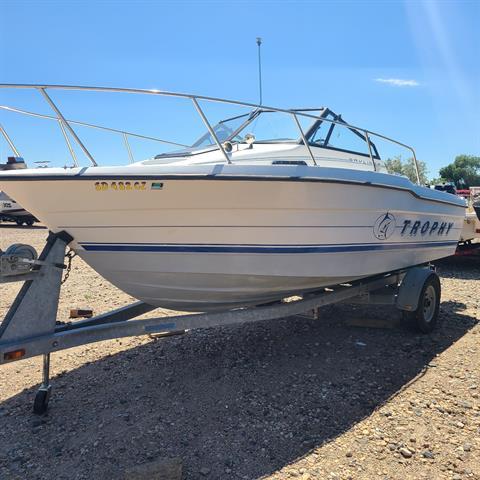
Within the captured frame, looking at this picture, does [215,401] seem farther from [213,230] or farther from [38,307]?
[38,307]

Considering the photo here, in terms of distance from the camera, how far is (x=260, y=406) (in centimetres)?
314

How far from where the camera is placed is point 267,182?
10.3 ft

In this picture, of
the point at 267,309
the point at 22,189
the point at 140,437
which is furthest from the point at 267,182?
the point at 140,437

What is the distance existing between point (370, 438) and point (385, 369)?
1.09 meters

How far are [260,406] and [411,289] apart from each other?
215cm

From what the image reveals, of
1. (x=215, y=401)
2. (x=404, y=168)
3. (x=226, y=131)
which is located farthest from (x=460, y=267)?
(x=215, y=401)

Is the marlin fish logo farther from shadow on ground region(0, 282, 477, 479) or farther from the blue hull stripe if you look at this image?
shadow on ground region(0, 282, 477, 479)

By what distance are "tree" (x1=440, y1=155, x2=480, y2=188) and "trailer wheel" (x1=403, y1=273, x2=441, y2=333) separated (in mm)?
67520

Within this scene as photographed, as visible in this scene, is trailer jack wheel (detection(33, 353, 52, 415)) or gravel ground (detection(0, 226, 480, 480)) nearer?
gravel ground (detection(0, 226, 480, 480))

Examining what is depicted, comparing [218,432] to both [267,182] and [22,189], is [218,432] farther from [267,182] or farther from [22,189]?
[22,189]

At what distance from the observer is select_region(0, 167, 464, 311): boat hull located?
9.89 ft

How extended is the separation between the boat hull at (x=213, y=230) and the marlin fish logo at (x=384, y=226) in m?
0.02

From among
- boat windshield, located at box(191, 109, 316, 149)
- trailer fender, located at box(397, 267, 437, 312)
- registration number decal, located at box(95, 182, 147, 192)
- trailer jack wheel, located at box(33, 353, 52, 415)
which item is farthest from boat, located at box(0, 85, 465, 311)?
trailer jack wheel, located at box(33, 353, 52, 415)

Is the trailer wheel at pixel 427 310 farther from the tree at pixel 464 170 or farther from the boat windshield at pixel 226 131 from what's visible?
the tree at pixel 464 170
